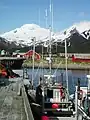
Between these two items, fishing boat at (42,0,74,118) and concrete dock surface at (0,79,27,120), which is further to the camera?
fishing boat at (42,0,74,118)

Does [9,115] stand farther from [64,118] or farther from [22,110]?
[64,118]

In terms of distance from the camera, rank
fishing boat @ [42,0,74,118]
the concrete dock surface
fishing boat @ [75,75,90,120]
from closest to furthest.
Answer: the concrete dock surface < fishing boat @ [75,75,90,120] < fishing boat @ [42,0,74,118]

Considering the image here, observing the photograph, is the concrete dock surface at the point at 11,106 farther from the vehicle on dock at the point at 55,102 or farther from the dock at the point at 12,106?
the vehicle on dock at the point at 55,102

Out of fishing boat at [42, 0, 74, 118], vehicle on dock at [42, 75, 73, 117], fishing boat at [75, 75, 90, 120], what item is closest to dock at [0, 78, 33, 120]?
fishing boat at [42, 0, 74, 118]

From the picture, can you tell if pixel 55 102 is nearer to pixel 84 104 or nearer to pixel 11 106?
pixel 84 104

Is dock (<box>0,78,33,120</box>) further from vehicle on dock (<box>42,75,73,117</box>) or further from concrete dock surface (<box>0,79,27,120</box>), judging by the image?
vehicle on dock (<box>42,75,73,117</box>)

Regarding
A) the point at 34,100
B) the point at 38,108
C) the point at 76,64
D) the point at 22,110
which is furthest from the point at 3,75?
the point at 76,64

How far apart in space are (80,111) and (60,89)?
24.5 feet

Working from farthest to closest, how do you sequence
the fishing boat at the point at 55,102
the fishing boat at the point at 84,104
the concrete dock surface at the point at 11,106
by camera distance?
the fishing boat at the point at 55,102 < the fishing boat at the point at 84,104 < the concrete dock surface at the point at 11,106

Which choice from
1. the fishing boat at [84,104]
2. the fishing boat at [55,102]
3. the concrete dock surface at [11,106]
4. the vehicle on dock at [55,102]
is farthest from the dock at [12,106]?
the fishing boat at [84,104]

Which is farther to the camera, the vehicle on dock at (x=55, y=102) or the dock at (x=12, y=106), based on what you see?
the vehicle on dock at (x=55, y=102)

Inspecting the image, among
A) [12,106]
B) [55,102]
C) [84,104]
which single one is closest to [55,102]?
[55,102]

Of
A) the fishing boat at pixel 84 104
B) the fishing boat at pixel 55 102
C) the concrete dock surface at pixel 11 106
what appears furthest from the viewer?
the fishing boat at pixel 55 102

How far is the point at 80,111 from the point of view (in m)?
31.3
